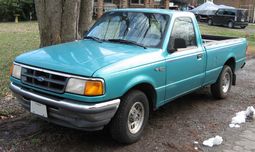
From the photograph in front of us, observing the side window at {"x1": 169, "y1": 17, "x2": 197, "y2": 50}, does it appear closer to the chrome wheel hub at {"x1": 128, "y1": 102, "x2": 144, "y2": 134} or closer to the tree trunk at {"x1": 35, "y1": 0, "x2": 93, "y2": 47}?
the chrome wheel hub at {"x1": 128, "y1": 102, "x2": 144, "y2": 134}

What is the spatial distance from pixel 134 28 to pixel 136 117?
146 cm

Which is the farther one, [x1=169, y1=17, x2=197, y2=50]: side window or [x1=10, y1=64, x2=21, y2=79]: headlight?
[x1=169, y1=17, x2=197, y2=50]: side window

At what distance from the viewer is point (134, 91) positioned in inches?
187

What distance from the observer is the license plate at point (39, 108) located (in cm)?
441

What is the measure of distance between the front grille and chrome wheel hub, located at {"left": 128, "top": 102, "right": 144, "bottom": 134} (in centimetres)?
98

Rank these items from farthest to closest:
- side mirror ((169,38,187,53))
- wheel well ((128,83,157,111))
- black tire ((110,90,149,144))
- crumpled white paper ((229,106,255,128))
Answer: crumpled white paper ((229,106,255,128))
side mirror ((169,38,187,53))
wheel well ((128,83,157,111))
black tire ((110,90,149,144))

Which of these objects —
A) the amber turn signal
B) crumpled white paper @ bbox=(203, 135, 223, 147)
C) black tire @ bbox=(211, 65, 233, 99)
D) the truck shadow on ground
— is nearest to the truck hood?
the amber turn signal

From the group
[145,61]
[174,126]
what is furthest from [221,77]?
[145,61]

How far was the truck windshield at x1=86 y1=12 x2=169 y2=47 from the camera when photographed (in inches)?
217

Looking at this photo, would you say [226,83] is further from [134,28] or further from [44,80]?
[44,80]

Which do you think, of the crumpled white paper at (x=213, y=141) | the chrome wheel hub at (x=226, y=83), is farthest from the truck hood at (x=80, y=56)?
the chrome wheel hub at (x=226, y=83)

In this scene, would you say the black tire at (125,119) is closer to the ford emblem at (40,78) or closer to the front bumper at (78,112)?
the front bumper at (78,112)

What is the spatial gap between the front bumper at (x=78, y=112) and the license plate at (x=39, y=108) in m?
0.05

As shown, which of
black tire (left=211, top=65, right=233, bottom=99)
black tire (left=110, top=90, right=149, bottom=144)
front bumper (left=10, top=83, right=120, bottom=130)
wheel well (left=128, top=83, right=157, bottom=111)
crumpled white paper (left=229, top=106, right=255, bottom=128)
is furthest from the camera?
black tire (left=211, top=65, right=233, bottom=99)
